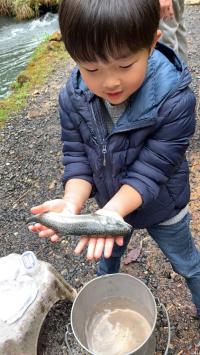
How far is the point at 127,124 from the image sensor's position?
1.96 metres

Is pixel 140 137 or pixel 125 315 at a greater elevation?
pixel 140 137

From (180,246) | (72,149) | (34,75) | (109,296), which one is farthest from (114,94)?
(34,75)

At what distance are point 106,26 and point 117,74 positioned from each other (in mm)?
201

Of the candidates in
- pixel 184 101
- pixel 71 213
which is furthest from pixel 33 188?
pixel 184 101

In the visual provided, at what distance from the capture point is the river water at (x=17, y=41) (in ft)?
28.6

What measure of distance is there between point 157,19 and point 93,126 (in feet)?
1.87

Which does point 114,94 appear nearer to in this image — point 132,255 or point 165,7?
point 165,7

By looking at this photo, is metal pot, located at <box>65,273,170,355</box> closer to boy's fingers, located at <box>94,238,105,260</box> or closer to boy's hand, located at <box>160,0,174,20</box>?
boy's fingers, located at <box>94,238,105,260</box>

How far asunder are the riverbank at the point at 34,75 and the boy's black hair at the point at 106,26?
4.63 metres

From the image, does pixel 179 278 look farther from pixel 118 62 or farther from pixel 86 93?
pixel 118 62

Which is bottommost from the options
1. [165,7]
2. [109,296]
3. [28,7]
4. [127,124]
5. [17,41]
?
[17,41]

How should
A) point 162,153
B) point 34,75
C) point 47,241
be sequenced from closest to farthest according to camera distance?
point 162,153 → point 47,241 → point 34,75

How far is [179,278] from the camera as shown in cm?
319

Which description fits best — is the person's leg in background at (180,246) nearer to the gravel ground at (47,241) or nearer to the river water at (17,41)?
the gravel ground at (47,241)
